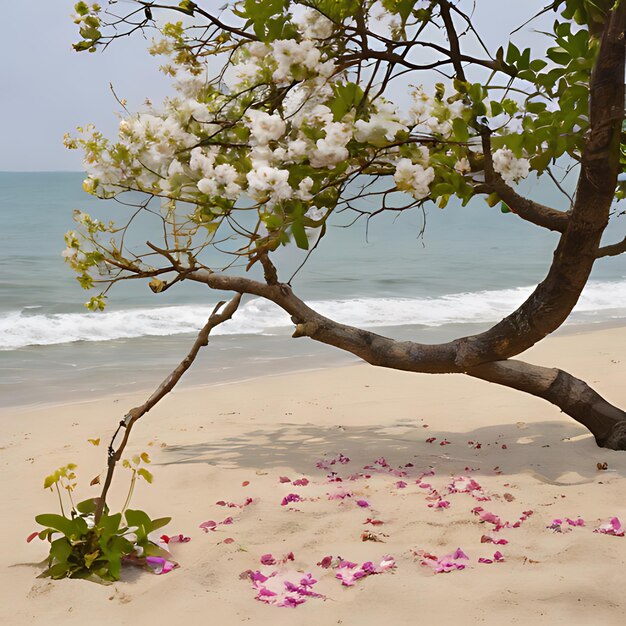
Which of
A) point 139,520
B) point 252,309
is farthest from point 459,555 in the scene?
point 252,309

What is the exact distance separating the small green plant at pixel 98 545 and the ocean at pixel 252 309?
1369mm

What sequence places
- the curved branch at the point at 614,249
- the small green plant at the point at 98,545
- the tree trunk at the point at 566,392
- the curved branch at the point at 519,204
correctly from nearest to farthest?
the small green plant at the point at 98,545 < the curved branch at the point at 519,204 < the curved branch at the point at 614,249 < the tree trunk at the point at 566,392

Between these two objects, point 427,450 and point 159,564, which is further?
point 427,450

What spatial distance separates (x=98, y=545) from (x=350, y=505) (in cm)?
128

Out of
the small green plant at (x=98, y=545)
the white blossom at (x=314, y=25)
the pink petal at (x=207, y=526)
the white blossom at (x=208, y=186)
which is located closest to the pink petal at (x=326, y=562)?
the small green plant at (x=98, y=545)

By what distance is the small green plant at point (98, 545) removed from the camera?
10.2 feet

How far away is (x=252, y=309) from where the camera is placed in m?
14.5

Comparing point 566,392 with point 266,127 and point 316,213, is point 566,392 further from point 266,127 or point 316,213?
point 266,127

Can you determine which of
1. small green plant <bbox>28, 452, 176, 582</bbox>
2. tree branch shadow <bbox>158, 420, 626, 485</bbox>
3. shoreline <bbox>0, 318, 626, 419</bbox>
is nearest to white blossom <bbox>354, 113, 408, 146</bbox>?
small green plant <bbox>28, 452, 176, 582</bbox>

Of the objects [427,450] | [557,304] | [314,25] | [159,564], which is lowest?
[159,564]

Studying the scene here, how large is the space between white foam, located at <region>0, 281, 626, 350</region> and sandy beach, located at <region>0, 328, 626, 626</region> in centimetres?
575

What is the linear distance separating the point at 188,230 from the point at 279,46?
1.35 meters

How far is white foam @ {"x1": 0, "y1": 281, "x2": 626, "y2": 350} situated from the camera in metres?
13.1

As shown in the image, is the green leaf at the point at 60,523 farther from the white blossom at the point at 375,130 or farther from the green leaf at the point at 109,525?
the white blossom at the point at 375,130
